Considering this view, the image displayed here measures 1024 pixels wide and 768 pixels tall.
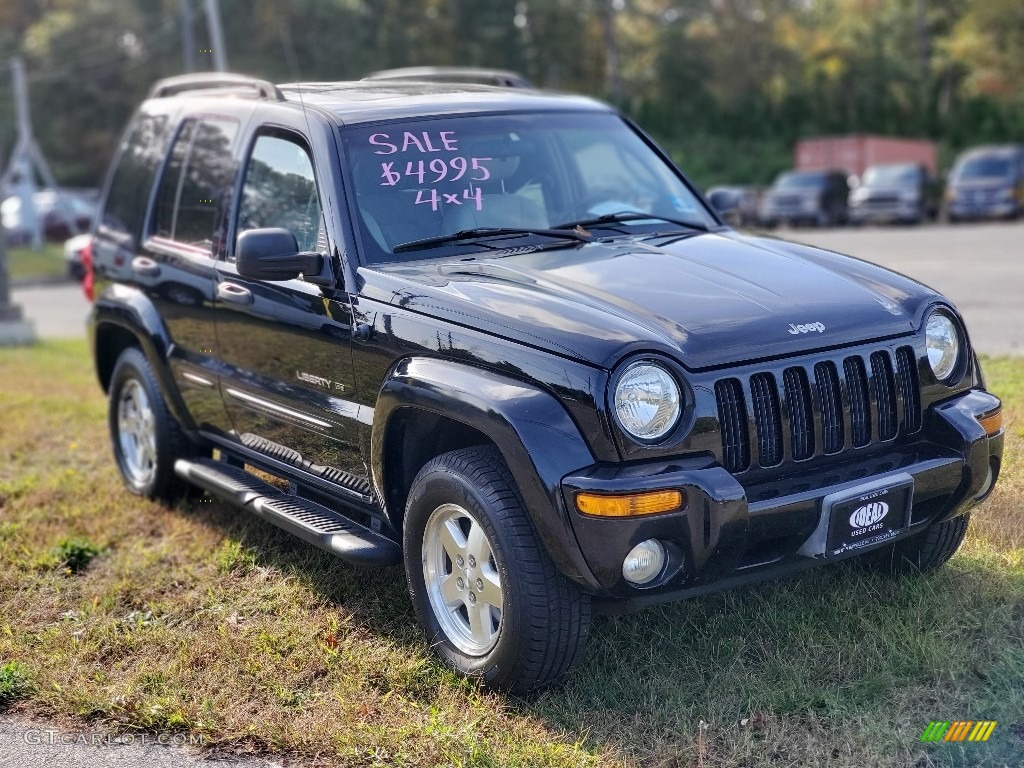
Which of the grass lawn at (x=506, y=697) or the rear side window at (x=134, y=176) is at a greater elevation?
the rear side window at (x=134, y=176)

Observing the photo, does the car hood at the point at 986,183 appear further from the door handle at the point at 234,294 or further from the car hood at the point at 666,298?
the door handle at the point at 234,294

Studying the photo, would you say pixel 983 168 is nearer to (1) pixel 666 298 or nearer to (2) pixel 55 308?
(2) pixel 55 308

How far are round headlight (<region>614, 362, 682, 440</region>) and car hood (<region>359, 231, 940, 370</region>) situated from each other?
0.07 m

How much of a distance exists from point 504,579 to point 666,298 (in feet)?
3.50

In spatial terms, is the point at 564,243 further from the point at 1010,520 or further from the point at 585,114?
the point at 1010,520

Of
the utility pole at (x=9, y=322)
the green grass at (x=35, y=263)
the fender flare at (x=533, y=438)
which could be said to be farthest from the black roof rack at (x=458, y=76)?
the green grass at (x=35, y=263)

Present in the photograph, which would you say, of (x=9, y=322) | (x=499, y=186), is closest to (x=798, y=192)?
(x=9, y=322)

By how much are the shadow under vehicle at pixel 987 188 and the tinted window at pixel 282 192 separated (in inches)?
1081

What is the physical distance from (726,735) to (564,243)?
1.96 metres

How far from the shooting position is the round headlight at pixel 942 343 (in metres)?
4.29

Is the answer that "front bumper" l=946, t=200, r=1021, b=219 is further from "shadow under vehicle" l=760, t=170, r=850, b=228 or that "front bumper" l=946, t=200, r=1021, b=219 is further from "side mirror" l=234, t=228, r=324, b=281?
"side mirror" l=234, t=228, r=324, b=281

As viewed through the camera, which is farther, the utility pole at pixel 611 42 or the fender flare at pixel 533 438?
the utility pole at pixel 611 42

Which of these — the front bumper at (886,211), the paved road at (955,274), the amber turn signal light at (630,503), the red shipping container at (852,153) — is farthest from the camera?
the red shipping container at (852,153)

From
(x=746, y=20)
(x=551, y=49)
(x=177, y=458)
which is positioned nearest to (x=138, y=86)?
(x=551, y=49)
